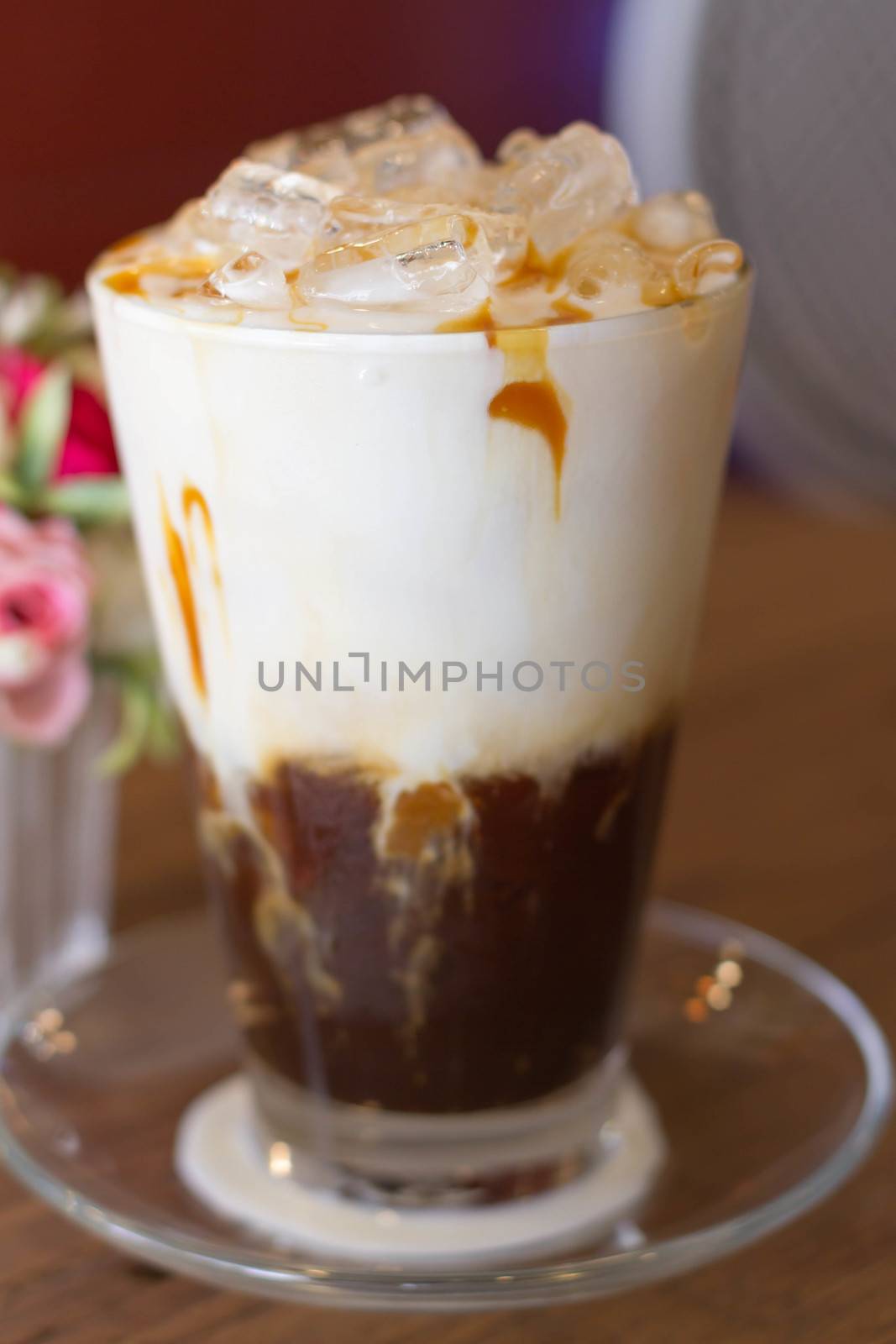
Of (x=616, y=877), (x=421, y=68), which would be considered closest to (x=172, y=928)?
(x=616, y=877)

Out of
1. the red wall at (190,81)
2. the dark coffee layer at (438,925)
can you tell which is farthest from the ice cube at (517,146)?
the red wall at (190,81)

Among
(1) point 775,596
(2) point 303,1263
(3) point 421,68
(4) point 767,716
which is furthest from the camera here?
(3) point 421,68

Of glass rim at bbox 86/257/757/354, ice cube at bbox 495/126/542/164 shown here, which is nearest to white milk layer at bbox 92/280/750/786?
glass rim at bbox 86/257/757/354

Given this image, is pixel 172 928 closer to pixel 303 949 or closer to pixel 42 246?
pixel 303 949

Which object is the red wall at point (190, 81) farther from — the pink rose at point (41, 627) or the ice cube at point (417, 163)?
the ice cube at point (417, 163)

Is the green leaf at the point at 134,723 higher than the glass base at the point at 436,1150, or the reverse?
the green leaf at the point at 134,723

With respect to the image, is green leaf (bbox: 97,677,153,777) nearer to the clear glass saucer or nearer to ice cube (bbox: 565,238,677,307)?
the clear glass saucer

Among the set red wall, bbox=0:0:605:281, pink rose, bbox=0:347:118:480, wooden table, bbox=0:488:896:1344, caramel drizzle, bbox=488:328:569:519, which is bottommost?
red wall, bbox=0:0:605:281
